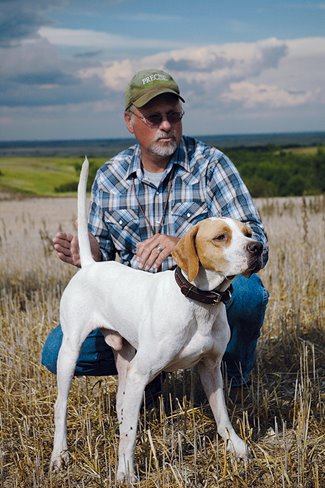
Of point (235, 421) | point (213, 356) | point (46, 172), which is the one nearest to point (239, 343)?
point (235, 421)

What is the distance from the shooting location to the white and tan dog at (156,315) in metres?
3.47

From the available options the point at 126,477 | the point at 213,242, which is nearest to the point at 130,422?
the point at 126,477

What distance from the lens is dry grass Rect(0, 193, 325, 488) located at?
3.77 metres

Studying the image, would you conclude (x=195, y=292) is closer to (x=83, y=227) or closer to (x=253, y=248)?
(x=253, y=248)

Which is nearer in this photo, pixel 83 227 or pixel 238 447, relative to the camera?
pixel 238 447

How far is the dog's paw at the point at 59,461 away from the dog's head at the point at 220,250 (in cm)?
133

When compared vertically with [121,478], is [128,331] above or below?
above

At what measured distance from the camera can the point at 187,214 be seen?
191 inches

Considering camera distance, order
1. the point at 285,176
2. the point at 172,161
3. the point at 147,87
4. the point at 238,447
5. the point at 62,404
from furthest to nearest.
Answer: the point at 285,176 → the point at 172,161 → the point at 147,87 → the point at 62,404 → the point at 238,447

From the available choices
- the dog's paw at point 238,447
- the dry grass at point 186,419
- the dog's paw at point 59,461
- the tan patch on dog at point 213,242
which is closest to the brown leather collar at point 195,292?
the tan patch on dog at point 213,242

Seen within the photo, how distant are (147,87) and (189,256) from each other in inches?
68.4

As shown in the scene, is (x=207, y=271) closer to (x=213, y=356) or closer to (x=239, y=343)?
(x=213, y=356)

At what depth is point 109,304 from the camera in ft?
13.2

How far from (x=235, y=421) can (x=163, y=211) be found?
4.83 feet
